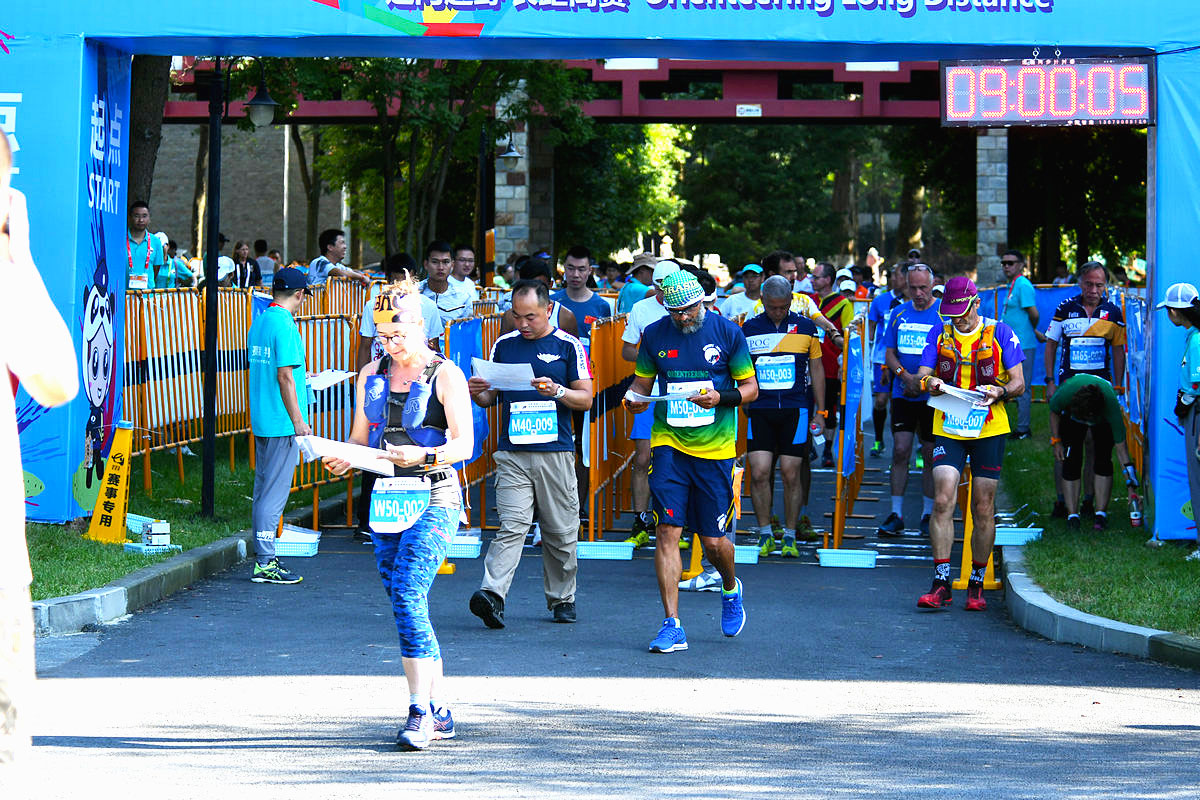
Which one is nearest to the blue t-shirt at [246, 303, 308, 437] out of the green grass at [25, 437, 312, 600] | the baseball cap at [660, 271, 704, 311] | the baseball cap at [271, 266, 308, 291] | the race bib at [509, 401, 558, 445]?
the baseball cap at [271, 266, 308, 291]

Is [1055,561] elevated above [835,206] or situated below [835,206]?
below

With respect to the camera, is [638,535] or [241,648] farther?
[638,535]

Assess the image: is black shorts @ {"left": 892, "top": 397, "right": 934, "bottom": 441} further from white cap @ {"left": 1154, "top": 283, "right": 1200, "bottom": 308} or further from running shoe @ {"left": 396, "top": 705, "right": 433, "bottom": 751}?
running shoe @ {"left": 396, "top": 705, "right": 433, "bottom": 751}

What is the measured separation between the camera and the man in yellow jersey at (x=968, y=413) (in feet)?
32.3

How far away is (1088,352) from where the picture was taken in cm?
1319

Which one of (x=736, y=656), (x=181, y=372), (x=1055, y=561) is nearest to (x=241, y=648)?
(x=736, y=656)

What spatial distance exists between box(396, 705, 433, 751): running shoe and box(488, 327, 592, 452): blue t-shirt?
3281mm

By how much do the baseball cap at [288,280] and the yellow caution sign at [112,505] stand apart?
59.6 inches

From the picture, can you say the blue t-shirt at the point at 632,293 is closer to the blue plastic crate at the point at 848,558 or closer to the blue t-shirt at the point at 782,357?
the blue t-shirt at the point at 782,357

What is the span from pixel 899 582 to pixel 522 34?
465 cm

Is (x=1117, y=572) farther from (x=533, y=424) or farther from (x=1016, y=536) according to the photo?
(x=533, y=424)

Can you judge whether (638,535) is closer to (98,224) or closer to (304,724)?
(98,224)

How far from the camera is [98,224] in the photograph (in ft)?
39.3

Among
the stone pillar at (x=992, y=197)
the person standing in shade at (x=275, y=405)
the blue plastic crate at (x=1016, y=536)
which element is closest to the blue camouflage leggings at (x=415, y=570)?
the person standing in shade at (x=275, y=405)
